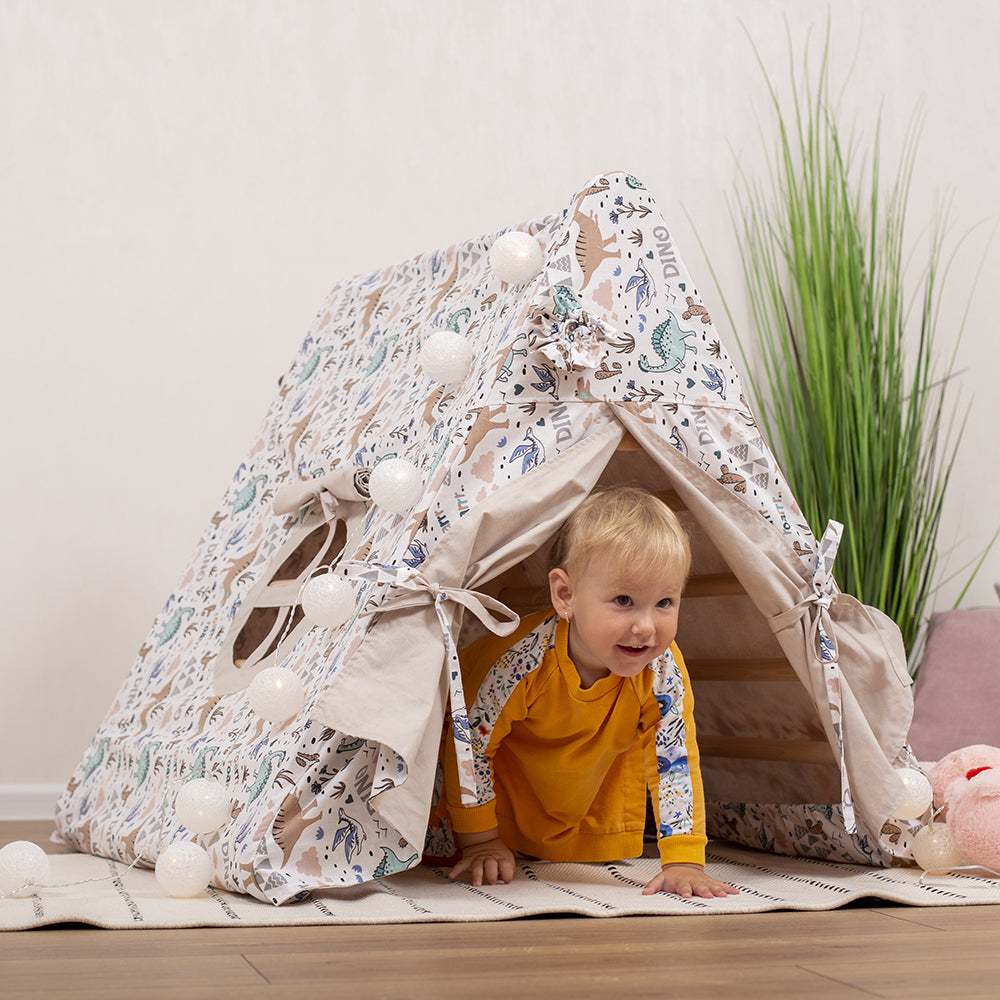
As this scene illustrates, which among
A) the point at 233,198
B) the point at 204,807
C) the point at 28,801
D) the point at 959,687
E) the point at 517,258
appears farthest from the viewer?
the point at 233,198

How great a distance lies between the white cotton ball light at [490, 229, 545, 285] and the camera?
1730mm

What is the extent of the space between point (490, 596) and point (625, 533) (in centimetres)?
28

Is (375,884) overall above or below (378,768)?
below

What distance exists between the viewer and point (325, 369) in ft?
7.96

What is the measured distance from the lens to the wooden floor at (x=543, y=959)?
3.43 ft

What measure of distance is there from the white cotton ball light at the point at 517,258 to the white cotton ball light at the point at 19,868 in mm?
1007

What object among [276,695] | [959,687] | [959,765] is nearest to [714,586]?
[959,765]

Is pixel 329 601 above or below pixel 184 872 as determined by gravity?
above

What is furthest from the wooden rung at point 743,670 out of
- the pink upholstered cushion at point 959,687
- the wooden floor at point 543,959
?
the pink upholstered cushion at point 959,687

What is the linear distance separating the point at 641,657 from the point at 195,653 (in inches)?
37.6

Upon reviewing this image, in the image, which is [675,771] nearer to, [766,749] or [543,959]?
[766,749]

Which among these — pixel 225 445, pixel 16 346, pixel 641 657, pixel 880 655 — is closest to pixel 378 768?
pixel 641 657

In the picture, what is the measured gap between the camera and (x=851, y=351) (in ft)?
9.14

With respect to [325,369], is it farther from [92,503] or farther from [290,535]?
[92,503]
